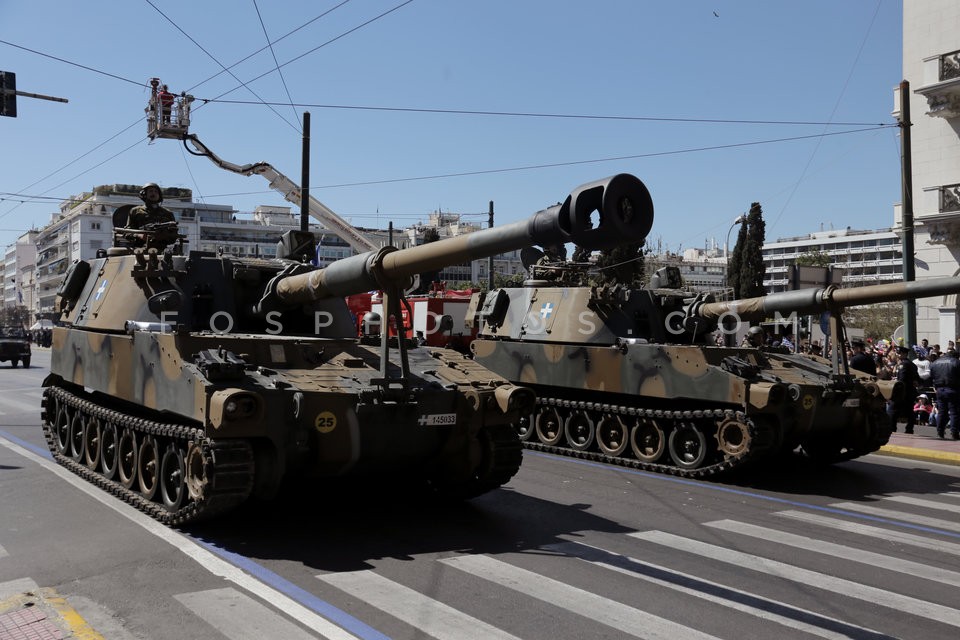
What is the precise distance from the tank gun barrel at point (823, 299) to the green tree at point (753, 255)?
109 feet

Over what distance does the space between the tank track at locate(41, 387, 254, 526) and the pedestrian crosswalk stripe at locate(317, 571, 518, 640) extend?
47.5 inches

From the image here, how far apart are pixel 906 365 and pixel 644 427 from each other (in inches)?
228

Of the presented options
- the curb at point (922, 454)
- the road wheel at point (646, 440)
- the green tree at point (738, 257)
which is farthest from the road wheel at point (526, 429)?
the green tree at point (738, 257)

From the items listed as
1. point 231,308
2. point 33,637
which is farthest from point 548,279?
point 33,637

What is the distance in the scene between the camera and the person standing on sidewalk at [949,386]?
15305mm

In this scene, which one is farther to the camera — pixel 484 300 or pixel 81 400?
pixel 484 300

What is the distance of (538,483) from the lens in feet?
36.4

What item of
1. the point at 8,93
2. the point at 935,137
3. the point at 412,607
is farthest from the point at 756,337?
the point at 935,137

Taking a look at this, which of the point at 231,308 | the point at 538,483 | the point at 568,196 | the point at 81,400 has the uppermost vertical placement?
the point at 568,196

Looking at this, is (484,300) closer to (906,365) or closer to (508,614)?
(906,365)

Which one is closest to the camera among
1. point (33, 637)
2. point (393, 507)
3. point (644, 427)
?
point (33, 637)

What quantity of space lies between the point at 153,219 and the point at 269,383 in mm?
4423

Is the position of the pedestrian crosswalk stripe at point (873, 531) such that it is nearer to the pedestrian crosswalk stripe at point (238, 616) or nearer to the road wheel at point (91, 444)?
the pedestrian crosswalk stripe at point (238, 616)

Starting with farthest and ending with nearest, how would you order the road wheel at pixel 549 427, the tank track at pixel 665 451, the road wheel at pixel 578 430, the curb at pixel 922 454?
the road wheel at pixel 549 427 → the road wheel at pixel 578 430 → the curb at pixel 922 454 → the tank track at pixel 665 451
